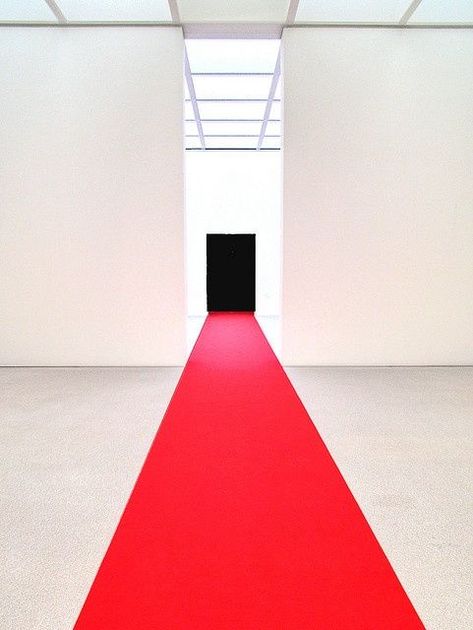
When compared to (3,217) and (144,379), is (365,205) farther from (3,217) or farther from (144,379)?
(3,217)

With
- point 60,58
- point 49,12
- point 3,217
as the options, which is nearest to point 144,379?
point 3,217

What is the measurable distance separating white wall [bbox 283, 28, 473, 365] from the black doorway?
23.7 ft

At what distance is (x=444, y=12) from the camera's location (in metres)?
6.42

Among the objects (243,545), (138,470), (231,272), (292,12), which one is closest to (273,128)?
(292,12)

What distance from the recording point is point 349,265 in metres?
6.96

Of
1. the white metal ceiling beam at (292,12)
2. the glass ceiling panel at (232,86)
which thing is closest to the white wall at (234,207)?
the glass ceiling panel at (232,86)

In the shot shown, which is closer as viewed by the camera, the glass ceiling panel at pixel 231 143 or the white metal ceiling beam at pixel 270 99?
the white metal ceiling beam at pixel 270 99

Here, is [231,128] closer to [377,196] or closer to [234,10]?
[234,10]

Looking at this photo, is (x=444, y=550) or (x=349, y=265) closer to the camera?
(x=444, y=550)

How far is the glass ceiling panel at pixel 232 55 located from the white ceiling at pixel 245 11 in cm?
60

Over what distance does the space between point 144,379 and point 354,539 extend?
4198mm

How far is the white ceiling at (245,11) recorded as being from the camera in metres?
6.21

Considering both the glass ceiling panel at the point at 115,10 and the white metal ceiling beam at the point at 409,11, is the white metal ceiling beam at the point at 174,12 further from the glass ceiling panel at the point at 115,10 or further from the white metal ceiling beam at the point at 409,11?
the white metal ceiling beam at the point at 409,11

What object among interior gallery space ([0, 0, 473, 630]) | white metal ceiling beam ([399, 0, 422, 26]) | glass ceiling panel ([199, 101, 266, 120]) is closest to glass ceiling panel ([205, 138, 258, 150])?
glass ceiling panel ([199, 101, 266, 120])
